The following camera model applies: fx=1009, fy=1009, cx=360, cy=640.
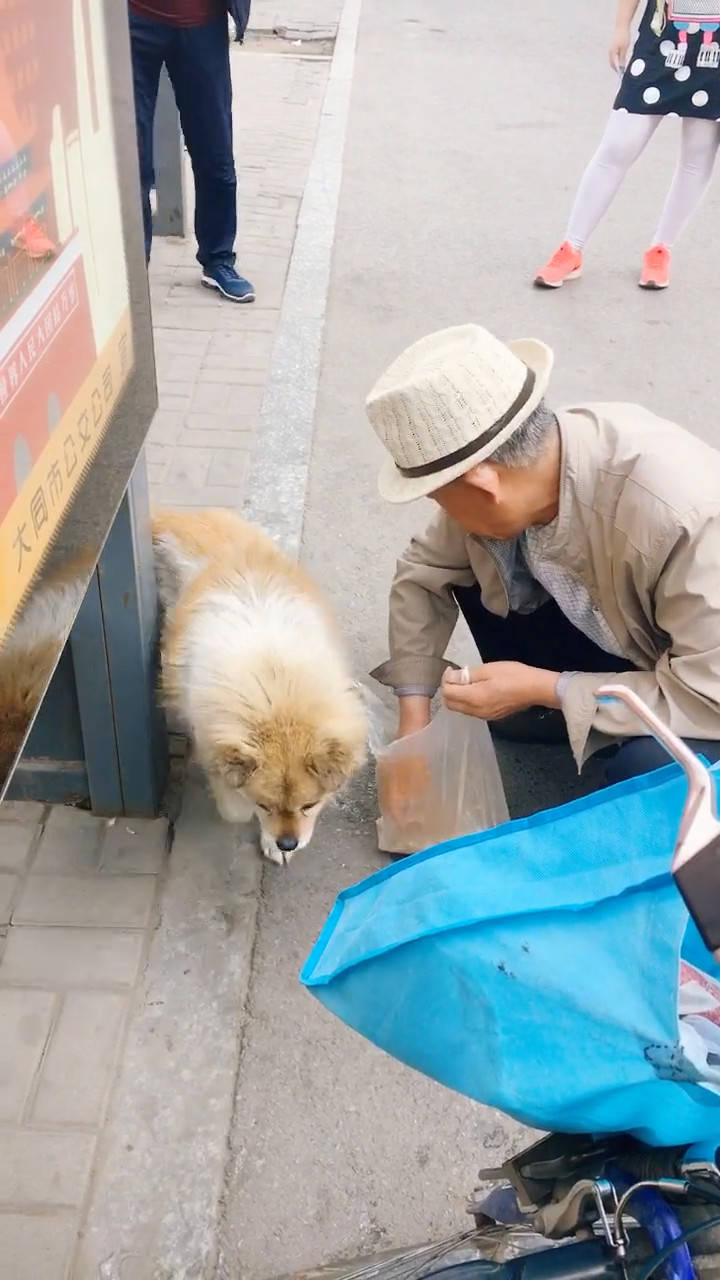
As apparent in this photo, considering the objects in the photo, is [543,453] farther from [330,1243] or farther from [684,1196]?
[330,1243]

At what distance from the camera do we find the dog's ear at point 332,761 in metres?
2.30

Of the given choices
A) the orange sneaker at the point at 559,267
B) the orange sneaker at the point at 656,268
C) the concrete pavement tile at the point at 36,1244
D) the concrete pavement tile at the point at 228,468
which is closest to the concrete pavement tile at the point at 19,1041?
the concrete pavement tile at the point at 36,1244

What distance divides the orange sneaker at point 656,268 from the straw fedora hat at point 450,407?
14.5 ft

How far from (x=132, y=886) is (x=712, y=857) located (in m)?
1.94

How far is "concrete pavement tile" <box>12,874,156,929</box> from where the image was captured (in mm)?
2424

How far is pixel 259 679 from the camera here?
2.33m

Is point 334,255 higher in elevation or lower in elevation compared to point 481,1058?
lower

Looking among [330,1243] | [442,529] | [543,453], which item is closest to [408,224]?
[442,529]

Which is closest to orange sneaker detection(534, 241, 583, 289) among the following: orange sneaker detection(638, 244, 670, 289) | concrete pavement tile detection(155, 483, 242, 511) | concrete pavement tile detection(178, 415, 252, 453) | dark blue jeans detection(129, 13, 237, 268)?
orange sneaker detection(638, 244, 670, 289)

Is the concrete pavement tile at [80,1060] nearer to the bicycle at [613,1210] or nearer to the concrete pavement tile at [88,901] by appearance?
the concrete pavement tile at [88,901]

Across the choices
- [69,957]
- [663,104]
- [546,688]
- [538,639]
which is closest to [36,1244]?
[69,957]

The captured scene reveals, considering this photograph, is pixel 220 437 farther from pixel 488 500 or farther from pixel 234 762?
pixel 488 500

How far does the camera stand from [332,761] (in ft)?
7.62

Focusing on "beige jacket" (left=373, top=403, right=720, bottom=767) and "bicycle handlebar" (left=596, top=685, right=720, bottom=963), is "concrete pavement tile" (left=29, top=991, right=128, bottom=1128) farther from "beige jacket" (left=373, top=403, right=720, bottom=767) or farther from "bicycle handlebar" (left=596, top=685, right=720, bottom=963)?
"bicycle handlebar" (left=596, top=685, right=720, bottom=963)
